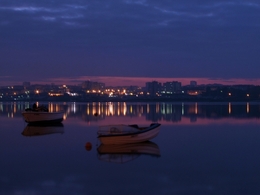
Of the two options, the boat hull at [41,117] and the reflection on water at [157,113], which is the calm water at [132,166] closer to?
the boat hull at [41,117]

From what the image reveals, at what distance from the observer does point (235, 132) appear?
70.7ft

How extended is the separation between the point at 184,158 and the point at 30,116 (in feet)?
51.7

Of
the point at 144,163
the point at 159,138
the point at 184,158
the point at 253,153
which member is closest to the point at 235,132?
the point at 159,138

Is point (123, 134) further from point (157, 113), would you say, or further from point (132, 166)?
point (157, 113)

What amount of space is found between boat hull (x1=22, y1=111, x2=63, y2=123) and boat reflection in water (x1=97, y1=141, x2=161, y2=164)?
1185 centimetres

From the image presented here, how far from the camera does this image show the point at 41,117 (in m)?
27.1

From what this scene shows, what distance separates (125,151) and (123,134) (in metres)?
1.30

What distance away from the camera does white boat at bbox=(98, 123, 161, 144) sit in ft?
51.8

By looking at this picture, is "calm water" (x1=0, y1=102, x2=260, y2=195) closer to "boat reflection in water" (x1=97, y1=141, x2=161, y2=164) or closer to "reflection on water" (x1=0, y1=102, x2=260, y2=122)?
"boat reflection in water" (x1=97, y1=141, x2=161, y2=164)

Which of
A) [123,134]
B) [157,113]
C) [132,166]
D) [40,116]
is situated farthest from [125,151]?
[157,113]

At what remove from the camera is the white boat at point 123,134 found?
15.8m

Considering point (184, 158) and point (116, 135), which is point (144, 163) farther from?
point (116, 135)

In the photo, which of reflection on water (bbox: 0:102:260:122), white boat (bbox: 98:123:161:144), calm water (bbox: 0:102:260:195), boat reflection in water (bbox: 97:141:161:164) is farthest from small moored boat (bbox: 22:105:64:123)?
boat reflection in water (bbox: 97:141:161:164)

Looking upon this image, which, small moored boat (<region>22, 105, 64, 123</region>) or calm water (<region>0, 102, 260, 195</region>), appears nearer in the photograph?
calm water (<region>0, 102, 260, 195</region>)
